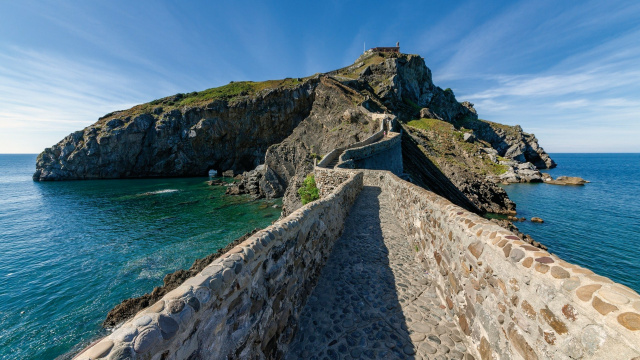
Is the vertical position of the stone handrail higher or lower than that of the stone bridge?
higher

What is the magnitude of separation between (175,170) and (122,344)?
79167 millimetres

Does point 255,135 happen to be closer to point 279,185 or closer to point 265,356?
point 279,185

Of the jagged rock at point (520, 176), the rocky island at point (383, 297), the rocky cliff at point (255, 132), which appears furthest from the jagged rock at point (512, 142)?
the rocky island at point (383, 297)

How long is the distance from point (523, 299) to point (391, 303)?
2908mm

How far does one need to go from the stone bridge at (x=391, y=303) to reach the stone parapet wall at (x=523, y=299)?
0.04ft

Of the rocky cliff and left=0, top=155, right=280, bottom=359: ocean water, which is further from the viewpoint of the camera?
the rocky cliff

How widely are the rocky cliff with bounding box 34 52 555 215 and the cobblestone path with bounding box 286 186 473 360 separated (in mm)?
36150

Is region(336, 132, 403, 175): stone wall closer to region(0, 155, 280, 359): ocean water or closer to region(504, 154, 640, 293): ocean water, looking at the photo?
region(0, 155, 280, 359): ocean water

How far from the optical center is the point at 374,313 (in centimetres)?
495

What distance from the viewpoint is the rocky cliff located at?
46781 millimetres

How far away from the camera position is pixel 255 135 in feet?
215

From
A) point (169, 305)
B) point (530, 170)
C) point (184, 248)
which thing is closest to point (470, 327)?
point (169, 305)

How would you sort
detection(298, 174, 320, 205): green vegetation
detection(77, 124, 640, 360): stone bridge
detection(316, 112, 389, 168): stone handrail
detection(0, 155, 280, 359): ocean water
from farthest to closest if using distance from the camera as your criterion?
1. detection(316, 112, 389, 168): stone handrail
2. detection(298, 174, 320, 205): green vegetation
3. detection(0, 155, 280, 359): ocean water
4. detection(77, 124, 640, 360): stone bridge

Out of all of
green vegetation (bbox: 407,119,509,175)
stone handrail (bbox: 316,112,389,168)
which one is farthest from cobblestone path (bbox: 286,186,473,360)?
green vegetation (bbox: 407,119,509,175)
